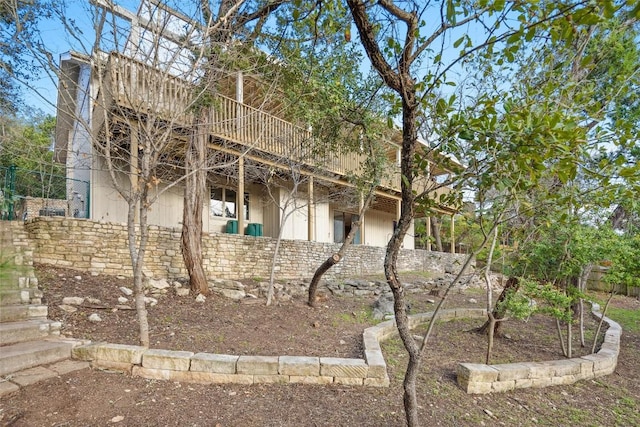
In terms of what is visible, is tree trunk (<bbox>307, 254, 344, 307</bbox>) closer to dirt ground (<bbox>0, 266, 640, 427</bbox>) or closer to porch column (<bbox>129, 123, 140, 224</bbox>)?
dirt ground (<bbox>0, 266, 640, 427</bbox>)

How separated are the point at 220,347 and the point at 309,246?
19.6 ft

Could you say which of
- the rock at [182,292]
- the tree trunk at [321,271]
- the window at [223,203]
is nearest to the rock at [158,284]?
the rock at [182,292]

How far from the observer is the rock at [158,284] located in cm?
593

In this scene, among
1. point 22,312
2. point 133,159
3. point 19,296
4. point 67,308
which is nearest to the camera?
point 22,312

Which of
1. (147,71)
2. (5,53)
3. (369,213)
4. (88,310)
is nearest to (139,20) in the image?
(147,71)

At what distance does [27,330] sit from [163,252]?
11.8ft

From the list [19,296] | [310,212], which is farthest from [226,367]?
[310,212]

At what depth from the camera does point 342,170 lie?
1109 centimetres

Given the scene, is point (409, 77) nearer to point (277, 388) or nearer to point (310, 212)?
point (277, 388)

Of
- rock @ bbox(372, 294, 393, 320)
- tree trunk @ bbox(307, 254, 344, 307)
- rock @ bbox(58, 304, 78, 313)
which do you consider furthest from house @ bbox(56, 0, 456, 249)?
rock @ bbox(372, 294, 393, 320)

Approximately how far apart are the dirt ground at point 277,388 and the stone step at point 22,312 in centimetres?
15

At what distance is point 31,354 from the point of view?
3004 mm

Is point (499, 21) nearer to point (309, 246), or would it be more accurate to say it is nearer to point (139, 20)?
point (139, 20)

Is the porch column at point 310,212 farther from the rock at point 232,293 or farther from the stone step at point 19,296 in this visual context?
the stone step at point 19,296
